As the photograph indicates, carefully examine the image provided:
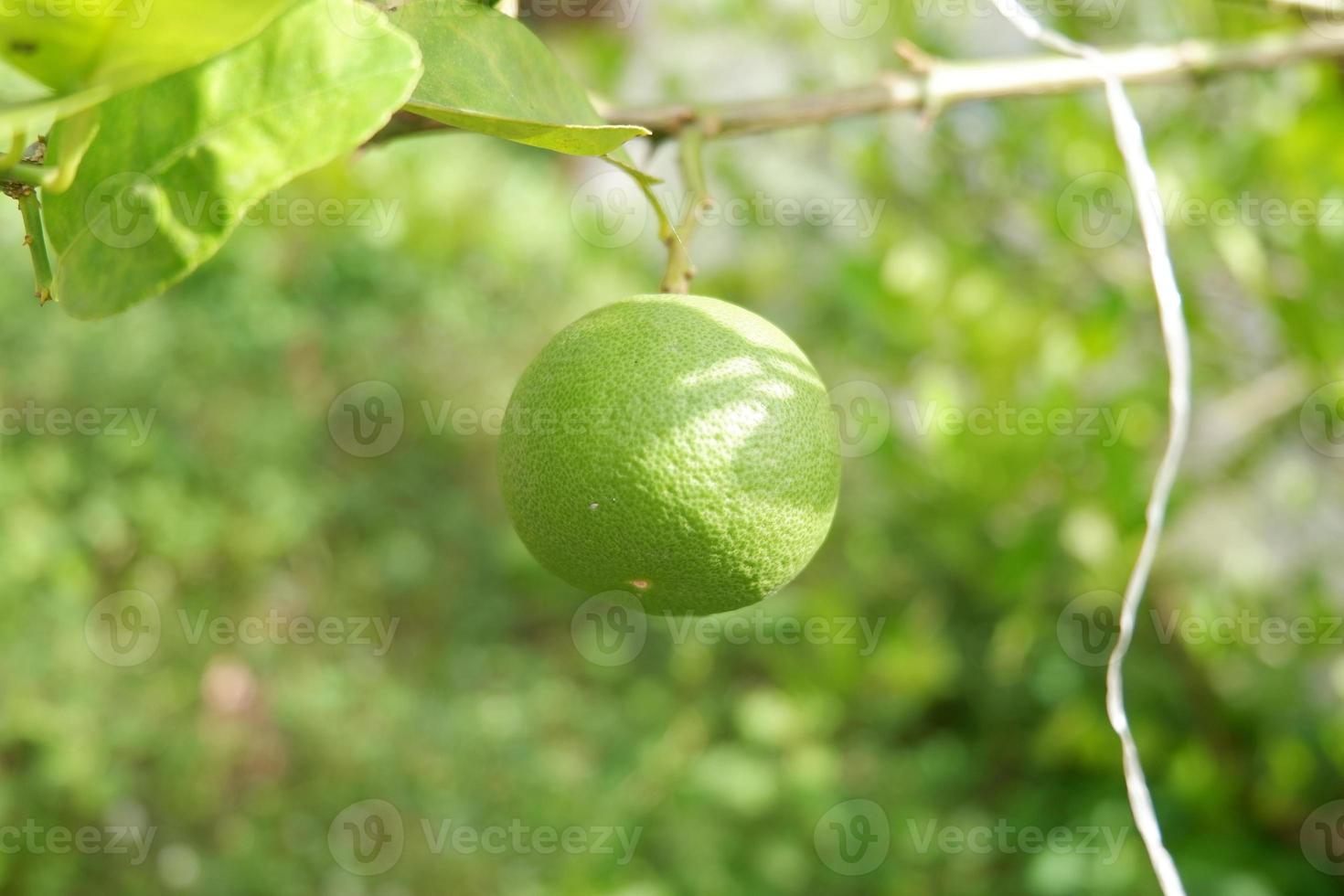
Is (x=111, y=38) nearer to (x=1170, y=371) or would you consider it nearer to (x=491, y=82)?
(x=491, y=82)

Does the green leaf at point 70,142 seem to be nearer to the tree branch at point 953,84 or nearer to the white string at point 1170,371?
the tree branch at point 953,84

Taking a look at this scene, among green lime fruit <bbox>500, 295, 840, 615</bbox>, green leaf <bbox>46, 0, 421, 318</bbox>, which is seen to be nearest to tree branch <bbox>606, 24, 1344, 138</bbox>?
green lime fruit <bbox>500, 295, 840, 615</bbox>

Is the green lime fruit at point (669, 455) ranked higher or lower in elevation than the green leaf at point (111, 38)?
lower

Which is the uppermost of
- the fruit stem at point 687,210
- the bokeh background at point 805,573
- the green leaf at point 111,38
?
the green leaf at point 111,38

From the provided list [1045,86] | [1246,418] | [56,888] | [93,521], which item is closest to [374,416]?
[93,521]

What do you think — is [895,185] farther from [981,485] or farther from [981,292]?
[981,485]

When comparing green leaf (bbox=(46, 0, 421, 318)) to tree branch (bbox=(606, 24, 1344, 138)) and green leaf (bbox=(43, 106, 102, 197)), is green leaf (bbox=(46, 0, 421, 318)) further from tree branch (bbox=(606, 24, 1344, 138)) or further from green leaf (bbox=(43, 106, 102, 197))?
tree branch (bbox=(606, 24, 1344, 138))

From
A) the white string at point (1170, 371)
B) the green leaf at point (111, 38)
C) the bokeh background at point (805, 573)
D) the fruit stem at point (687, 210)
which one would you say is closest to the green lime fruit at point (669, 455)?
the fruit stem at point (687, 210)

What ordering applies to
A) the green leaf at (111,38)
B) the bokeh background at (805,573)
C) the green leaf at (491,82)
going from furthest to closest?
the bokeh background at (805,573) < the green leaf at (491,82) < the green leaf at (111,38)

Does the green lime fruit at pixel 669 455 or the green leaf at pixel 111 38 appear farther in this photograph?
A: the green lime fruit at pixel 669 455
